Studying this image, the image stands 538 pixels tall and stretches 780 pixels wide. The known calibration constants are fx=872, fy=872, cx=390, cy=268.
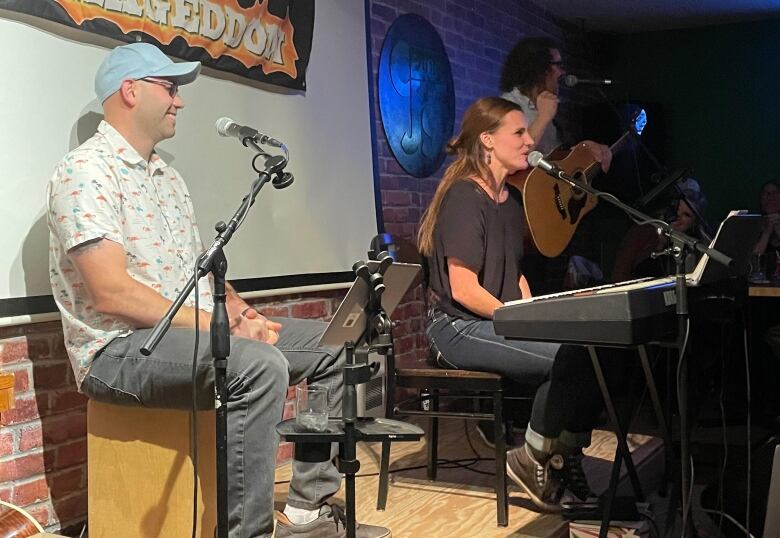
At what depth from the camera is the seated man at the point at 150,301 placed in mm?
2184

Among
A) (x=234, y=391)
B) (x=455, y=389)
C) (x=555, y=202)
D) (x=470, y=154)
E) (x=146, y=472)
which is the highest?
(x=470, y=154)

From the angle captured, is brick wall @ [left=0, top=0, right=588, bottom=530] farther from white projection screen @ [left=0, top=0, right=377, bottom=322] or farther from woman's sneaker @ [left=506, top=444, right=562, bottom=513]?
woman's sneaker @ [left=506, top=444, right=562, bottom=513]

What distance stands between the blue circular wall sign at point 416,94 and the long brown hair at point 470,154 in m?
1.03

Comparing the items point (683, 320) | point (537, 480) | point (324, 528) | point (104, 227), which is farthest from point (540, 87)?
point (104, 227)

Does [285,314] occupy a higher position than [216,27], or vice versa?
[216,27]

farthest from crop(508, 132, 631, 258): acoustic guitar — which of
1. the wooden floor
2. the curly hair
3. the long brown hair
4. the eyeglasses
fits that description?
the eyeglasses

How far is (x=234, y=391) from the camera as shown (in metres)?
2.19

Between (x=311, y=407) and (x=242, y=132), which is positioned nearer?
(x=311, y=407)

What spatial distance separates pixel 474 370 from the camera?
A: 2.89 meters

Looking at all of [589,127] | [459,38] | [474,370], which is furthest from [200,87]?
[589,127]

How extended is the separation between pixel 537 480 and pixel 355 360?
3.47 ft

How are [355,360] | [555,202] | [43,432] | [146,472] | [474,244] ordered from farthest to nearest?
[555,202]
[474,244]
[43,432]
[146,472]
[355,360]

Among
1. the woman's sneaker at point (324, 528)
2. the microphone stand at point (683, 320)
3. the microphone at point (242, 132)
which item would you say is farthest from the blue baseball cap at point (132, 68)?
the microphone stand at point (683, 320)

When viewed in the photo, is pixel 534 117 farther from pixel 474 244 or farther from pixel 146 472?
pixel 146 472
